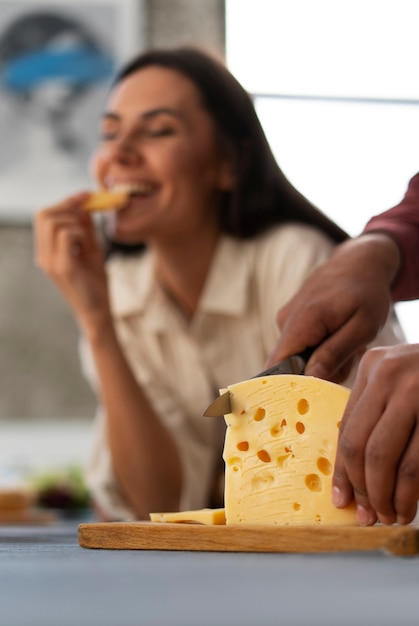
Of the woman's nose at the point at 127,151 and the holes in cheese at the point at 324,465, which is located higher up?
the woman's nose at the point at 127,151

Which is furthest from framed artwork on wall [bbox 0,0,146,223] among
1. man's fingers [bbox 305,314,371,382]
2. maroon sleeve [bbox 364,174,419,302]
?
man's fingers [bbox 305,314,371,382]

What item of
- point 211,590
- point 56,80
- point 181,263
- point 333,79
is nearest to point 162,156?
point 181,263

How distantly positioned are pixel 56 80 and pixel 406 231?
10.4ft

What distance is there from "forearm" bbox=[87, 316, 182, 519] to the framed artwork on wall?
2137 millimetres

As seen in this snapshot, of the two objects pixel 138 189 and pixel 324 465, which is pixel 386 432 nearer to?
pixel 324 465

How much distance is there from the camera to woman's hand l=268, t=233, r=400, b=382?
987 millimetres

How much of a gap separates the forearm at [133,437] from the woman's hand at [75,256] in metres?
0.07

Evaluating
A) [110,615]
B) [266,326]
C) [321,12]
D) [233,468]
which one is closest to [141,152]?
[266,326]

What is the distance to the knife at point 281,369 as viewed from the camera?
2.80ft

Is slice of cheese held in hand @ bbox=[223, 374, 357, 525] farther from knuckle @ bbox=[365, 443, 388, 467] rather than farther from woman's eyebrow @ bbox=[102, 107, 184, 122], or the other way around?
woman's eyebrow @ bbox=[102, 107, 184, 122]

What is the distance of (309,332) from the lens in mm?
985

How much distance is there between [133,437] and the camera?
6.51 feet

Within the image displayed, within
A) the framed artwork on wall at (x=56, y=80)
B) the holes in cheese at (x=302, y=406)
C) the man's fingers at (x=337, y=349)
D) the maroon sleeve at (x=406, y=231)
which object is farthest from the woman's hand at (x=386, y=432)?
the framed artwork on wall at (x=56, y=80)

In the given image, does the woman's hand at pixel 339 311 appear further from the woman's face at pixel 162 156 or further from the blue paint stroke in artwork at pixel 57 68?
the blue paint stroke in artwork at pixel 57 68
